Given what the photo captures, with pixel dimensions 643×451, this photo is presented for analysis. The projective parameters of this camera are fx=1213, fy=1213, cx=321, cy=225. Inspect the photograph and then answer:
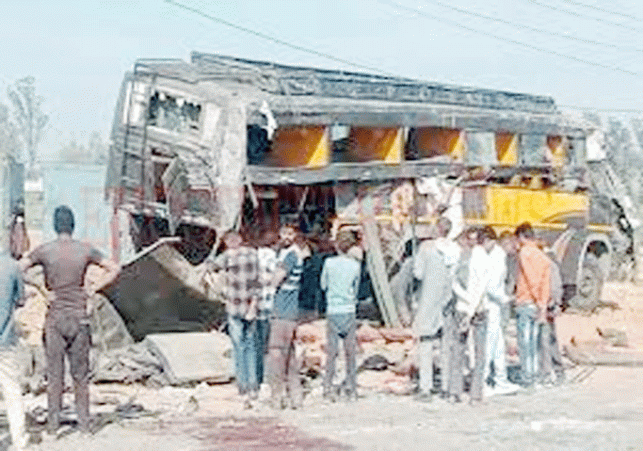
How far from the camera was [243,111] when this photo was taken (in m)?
16.2

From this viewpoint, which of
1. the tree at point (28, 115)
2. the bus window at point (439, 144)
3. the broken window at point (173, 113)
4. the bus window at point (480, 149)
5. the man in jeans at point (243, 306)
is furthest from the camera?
the tree at point (28, 115)

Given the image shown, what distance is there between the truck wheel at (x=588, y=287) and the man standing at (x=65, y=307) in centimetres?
1375

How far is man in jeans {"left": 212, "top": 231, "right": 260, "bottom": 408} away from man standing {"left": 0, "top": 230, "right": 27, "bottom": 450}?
294 centimetres

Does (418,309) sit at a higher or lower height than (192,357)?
higher

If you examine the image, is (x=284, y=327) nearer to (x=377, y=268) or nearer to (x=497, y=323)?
(x=497, y=323)

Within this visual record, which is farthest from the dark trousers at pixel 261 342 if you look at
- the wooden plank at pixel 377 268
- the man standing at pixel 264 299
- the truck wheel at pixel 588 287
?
the truck wheel at pixel 588 287

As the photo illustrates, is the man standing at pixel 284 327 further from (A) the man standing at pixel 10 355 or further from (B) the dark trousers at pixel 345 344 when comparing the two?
(A) the man standing at pixel 10 355

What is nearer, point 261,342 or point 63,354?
point 63,354

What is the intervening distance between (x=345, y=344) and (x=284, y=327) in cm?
72

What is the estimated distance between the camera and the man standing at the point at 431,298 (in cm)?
1225

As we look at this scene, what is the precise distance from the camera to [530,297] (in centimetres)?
1325

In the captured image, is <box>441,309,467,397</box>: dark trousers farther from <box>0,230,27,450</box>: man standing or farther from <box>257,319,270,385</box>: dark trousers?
<box>0,230,27,450</box>: man standing

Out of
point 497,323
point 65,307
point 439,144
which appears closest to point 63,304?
point 65,307

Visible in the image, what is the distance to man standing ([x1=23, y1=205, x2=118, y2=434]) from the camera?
9977mm
